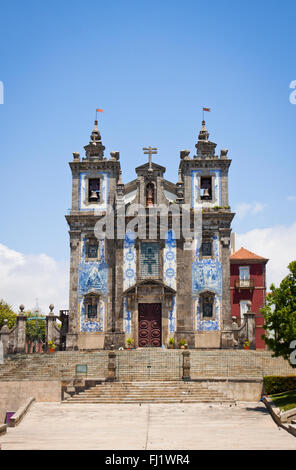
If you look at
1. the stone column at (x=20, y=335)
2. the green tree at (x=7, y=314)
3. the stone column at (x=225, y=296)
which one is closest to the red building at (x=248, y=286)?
the stone column at (x=225, y=296)

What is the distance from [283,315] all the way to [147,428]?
22.3ft

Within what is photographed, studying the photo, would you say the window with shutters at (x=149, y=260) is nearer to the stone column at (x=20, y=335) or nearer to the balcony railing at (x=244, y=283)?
the stone column at (x=20, y=335)

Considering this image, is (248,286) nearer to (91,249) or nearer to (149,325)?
→ (149,325)

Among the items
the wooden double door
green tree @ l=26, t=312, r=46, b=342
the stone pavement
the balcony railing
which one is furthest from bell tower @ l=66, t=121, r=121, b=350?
green tree @ l=26, t=312, r=46, b=342

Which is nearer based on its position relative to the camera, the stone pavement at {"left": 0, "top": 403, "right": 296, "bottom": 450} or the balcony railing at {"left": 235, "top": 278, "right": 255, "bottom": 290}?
the stone pavement at {"left": 0, "top": 403, "right": 296, "bottom": 450}

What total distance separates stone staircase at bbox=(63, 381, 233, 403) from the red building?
64.5 feet

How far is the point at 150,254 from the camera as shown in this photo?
34812 mm

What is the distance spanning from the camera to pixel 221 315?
34250mm

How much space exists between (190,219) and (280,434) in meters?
20.7

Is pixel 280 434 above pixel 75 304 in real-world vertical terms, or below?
below

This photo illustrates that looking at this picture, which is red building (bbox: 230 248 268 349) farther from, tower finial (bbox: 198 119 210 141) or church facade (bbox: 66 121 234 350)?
tower finial (bbox: 198 119 210 141)

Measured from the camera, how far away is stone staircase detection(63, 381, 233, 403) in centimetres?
2219
